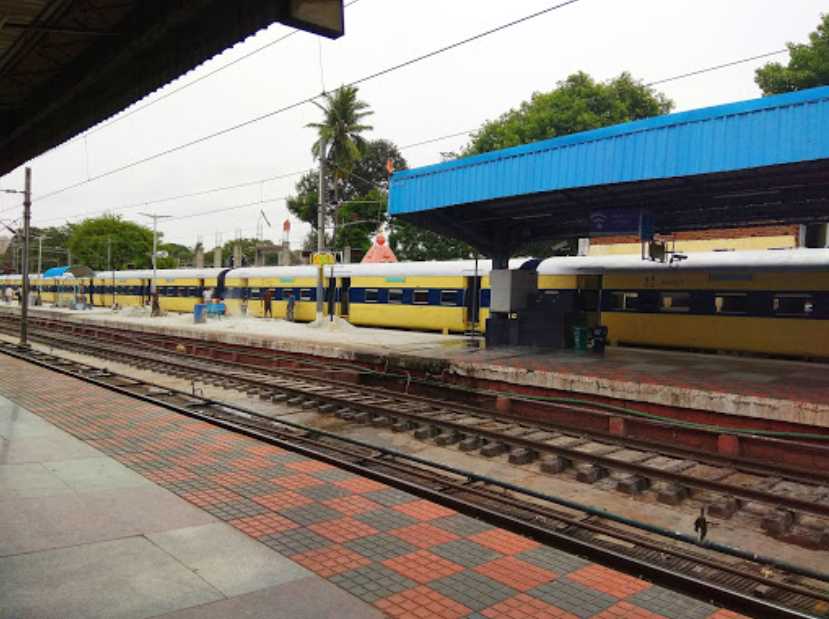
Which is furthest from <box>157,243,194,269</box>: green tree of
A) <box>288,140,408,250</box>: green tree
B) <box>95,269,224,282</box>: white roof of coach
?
<box>95,269,224,282</box>: white roof of coach

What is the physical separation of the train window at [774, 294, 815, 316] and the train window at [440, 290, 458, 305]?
10973 millimetres

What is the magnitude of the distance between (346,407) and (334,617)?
9308 mm

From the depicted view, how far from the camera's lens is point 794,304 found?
16.2m

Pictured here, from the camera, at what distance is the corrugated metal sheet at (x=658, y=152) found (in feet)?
34.6

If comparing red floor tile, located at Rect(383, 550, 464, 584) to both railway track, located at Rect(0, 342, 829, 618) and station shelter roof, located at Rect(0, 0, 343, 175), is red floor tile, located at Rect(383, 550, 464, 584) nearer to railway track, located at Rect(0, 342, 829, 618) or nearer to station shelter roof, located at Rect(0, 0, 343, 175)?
railway track, located at Rect(0, 342, 829, 618)

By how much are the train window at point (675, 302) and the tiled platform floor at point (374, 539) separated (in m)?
13.7

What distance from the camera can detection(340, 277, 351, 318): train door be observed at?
97.0 ft

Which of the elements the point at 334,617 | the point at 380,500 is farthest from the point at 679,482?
the point at 334,617

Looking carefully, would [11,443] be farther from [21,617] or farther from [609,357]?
[609,357]

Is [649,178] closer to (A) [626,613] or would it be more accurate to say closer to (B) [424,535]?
(B) [424,535]

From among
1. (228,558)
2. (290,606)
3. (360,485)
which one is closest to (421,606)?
(290,606)

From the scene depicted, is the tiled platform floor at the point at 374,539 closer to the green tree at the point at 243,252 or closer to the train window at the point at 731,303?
the train window at the point at 731,303

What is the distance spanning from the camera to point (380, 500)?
6.47 meters

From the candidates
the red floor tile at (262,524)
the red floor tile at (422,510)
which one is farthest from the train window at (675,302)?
the red floor tile at (262,524)
